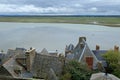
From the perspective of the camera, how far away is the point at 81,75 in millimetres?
21172

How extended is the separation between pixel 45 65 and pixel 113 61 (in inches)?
294

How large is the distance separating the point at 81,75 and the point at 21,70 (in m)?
4.93

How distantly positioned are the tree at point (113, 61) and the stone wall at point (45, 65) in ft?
18.5

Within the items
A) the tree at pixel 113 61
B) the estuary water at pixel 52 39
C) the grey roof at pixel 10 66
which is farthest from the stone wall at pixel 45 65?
the estuary water at pixel 52 39

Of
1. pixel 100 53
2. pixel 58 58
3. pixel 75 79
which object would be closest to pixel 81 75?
pixel 75 79

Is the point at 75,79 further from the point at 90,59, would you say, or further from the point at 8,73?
the point at 8,73

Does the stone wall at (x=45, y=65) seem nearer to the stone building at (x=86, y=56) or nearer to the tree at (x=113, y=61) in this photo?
the stone building at (x=86, y=56)

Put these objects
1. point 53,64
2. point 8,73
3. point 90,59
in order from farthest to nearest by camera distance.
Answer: point 90,59 < point 53,64 < point 8,73

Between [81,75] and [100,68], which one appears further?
[100,68]

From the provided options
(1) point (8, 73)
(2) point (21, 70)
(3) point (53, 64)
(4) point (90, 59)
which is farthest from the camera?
(4) point (90, 59)

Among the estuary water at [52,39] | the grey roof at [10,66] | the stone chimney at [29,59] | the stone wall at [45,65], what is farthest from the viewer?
the estuary water at [52,39]

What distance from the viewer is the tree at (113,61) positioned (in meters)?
23.8

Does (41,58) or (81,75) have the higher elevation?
(41,58)

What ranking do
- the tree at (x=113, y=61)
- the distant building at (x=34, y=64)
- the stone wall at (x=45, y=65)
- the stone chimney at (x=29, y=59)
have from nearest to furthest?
the distant building at (x=34, y=64)
the stone chimney at (x=29, y=59)
the stone wall at (x=45, y=65)
the tree at (x=113, y=61)
